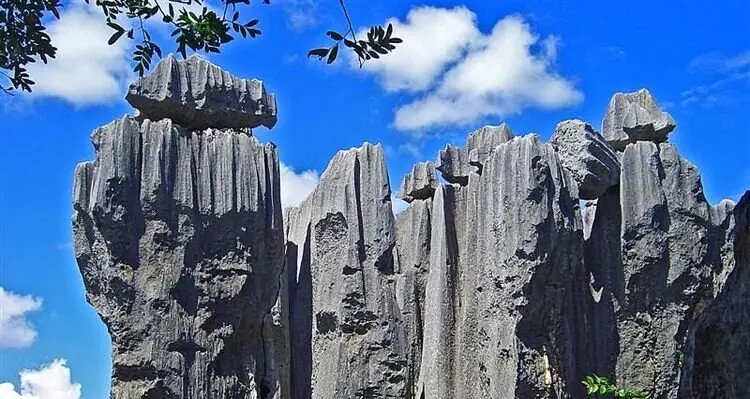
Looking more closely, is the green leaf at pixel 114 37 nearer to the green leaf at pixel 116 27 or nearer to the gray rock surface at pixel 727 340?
the green leaf at pixel 116 27

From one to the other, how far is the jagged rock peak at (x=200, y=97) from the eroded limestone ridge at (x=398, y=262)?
36 mm

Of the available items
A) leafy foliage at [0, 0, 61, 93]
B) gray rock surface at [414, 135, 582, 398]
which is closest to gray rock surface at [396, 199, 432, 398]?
gray rock surface at [414, 135, 582, 398]

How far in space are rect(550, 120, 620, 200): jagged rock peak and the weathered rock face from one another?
2330mm

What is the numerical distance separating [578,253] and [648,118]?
259cm

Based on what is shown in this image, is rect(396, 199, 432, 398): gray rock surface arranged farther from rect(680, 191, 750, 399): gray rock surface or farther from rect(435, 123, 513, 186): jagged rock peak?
rect(680, 191, 750, 399): gray rock surface

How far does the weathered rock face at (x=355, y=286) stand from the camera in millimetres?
Answer: 12766

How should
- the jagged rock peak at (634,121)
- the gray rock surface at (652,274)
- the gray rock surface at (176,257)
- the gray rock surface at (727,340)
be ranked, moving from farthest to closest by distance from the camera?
the jagged rock peak at (634,121)
the gray rock surface at (652,274)
the gray rock surface at (176,257)
the gray rock surface at (727,340)

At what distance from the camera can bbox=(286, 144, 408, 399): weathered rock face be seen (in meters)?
12.8

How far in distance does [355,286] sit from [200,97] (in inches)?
118

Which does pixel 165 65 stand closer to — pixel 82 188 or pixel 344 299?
pixel 82 188

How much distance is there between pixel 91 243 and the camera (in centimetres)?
1102

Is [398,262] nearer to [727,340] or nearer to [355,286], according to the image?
[355,286]

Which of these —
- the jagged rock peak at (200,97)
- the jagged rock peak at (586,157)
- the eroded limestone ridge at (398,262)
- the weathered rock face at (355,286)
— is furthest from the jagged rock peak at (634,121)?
the jagged rock peak at (200,97)

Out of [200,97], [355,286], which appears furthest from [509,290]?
[200,97]
